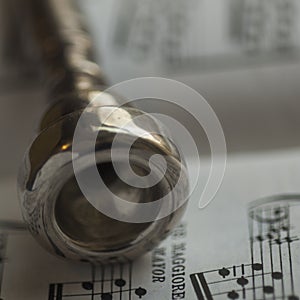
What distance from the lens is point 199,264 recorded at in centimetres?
41

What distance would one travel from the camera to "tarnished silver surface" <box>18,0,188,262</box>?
35cm

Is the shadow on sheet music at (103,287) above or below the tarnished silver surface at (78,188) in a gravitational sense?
below

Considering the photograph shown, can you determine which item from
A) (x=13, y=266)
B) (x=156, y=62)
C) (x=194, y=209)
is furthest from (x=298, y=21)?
(x=13, y=266)

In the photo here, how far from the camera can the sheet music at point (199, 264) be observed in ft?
1.27

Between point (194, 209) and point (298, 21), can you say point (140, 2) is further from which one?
point (194, 209)

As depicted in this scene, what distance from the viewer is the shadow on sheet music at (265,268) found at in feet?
1.24

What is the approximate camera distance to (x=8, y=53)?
0.62 m

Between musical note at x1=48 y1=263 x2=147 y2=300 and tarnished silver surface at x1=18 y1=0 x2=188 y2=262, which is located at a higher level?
tarnished silver surface at x1=18 y1=0 x2=188 y2=262

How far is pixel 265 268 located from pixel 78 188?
0.38 feet

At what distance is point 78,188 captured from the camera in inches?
15.0

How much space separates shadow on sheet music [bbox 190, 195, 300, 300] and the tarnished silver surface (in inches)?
1.6

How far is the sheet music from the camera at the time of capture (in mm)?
387

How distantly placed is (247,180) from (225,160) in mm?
31

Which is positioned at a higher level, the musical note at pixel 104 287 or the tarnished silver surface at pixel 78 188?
the tarnished silver surface at pixel 78 188
